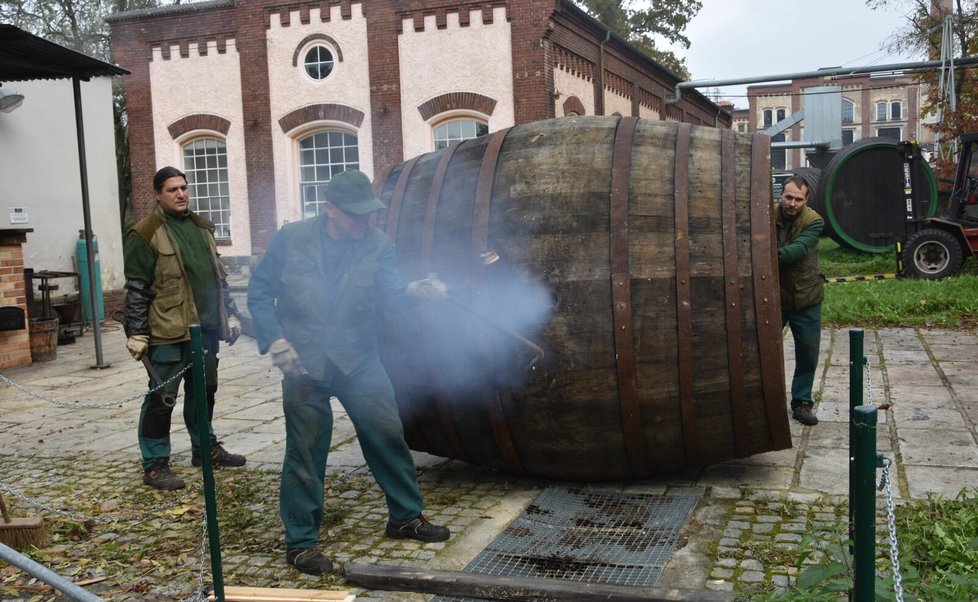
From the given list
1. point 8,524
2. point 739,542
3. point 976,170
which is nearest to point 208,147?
point 976,170

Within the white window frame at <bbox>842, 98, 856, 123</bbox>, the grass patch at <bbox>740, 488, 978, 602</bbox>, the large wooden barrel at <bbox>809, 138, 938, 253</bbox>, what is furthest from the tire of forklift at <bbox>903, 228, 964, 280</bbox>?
the white window frame at <bbox>842, 98, 856, 123</bbox>

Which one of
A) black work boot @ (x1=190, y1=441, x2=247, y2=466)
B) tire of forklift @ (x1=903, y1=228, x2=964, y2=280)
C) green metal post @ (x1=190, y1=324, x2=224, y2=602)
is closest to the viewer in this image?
green metal post @ (x1=190, y1=324, x2=224, y2=602)

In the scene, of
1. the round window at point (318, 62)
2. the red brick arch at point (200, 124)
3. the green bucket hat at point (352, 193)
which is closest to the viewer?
the green bucket hat at point (352, 193)

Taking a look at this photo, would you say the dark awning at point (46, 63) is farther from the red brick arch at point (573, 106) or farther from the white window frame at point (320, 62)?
the red brick arch at point (573, 106)

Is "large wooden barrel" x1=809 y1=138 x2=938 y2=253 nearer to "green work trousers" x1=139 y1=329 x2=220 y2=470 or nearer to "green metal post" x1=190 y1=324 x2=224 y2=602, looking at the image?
"green work trousers" x1=139 y1=329 x2=220 y2=470

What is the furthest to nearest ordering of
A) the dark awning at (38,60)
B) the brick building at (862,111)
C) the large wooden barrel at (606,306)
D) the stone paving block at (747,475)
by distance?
the brick building at (862,111) < the dark awning at (38,60) < the stone paving block at (747,475) < the large wooden barrel at (606,306)

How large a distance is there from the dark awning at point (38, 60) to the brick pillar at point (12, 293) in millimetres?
1822

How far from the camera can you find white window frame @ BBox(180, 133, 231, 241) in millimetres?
19719

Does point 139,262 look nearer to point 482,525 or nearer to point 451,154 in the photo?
point 451,154

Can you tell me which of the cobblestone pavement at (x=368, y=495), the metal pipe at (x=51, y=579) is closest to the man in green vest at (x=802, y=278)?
the cobblestone pavement at (x=368, y=495)

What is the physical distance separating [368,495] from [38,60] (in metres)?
7.07

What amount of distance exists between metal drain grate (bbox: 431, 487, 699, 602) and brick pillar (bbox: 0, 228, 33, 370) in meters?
8.10

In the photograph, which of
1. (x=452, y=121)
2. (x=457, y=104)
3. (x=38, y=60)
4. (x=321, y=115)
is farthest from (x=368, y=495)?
(x=321, y=115)

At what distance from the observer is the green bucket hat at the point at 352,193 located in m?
4.00
